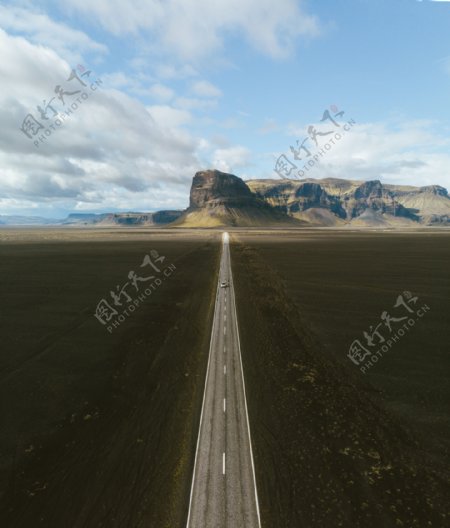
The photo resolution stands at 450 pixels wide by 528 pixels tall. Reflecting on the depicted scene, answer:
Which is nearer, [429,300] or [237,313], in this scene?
[237,313]

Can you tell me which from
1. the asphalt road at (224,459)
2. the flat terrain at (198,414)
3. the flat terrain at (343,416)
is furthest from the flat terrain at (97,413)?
the flat terrain at (343,416)

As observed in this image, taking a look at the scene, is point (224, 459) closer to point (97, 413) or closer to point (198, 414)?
point (198, 414)

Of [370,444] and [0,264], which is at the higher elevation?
[0,264]

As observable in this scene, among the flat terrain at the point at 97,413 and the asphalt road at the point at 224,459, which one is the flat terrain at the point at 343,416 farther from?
the flat terrain at the point at 97,413

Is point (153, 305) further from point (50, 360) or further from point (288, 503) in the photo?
point (288, 503)

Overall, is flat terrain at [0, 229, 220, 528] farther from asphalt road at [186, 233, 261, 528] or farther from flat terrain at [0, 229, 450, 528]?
asphalt road at [186, 233, 261, 528]

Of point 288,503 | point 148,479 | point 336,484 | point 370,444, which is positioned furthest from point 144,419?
point 370,444
